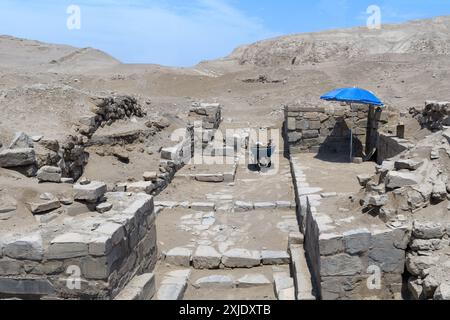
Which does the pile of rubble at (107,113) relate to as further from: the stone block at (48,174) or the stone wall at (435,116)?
the stone wall at (435,116)

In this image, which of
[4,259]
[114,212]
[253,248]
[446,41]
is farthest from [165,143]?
[446,41]

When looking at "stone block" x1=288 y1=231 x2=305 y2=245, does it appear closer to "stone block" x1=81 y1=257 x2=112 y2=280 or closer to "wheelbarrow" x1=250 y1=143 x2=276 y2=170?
"stone block" x1=81 y1=257 x2=112 y2=280

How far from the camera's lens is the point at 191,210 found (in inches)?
324

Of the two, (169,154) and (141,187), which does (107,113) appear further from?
(141,187)

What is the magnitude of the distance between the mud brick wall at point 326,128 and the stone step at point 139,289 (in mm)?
7892

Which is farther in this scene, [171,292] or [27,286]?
[171,292]

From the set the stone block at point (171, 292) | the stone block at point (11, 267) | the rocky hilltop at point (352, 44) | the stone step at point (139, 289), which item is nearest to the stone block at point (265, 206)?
the stone block at point (171, 292)

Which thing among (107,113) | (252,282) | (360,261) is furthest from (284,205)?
(107,113)

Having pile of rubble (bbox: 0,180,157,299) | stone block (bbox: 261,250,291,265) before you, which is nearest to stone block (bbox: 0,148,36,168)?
pile of rubble (bbox: 0,180,157,299)

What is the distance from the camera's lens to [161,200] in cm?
870

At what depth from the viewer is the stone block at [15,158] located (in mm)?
5710

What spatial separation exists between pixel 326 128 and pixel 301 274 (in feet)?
24.6

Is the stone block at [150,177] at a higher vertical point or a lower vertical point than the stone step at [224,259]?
higher

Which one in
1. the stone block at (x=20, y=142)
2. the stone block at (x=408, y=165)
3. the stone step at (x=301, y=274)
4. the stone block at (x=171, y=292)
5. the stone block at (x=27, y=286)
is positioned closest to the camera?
the stone block at (x=27, y=286)
